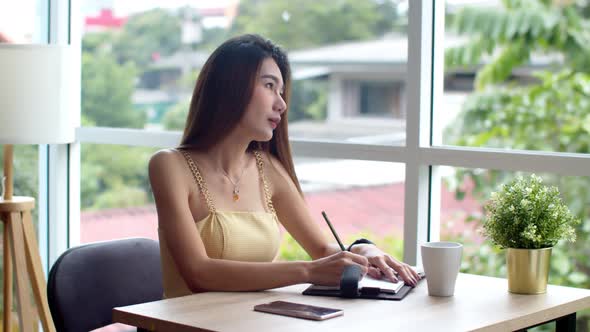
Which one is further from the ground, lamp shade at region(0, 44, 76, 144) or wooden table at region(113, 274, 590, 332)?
lamp shade at region(0, 44, 76, 144)

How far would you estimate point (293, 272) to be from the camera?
2.07m

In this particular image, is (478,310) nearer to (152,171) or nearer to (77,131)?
(152,171)

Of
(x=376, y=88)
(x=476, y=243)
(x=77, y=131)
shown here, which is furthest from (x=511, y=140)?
(x=77, y=131)

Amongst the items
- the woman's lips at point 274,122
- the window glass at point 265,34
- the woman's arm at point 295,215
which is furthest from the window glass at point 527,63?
the woman's lips at point 274,122

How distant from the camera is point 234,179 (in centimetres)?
245

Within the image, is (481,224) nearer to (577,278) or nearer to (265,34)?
(577,278)

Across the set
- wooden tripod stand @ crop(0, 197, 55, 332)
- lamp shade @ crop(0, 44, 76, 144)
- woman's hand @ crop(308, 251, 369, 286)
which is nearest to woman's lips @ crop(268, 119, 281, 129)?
woman's hand @ crop(308, 251, 369, 286)

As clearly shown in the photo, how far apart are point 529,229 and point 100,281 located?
115 cm

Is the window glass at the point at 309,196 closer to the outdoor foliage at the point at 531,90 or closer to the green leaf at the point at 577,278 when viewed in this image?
the outdoor foliage at the point at 531,90

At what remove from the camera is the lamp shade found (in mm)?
2986

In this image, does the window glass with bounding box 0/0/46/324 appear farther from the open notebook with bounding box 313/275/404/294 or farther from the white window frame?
the open notebook with bounding box 313/275/404/294

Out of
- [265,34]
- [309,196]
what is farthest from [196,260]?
[265,34]

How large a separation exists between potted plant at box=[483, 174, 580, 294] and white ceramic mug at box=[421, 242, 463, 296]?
0.48 ft

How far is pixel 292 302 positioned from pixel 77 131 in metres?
1.88
